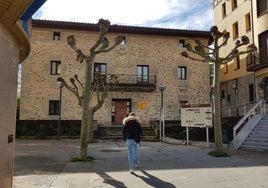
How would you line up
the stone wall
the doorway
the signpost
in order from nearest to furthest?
the stone wall → the signpost → the doorway

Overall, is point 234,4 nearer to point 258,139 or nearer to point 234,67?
point 234,67

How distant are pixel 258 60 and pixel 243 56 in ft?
11.8

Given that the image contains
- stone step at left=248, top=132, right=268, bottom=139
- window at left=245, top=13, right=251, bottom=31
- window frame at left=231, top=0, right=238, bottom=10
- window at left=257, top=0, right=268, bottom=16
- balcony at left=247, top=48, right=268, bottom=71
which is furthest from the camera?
window frame at left=231, top=0, right=238, bottom=10

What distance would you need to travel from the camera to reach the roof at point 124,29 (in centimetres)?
2659

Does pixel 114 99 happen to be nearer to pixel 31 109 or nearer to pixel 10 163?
A: pixel 31 109

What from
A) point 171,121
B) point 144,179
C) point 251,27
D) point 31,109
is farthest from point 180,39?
point 144,179

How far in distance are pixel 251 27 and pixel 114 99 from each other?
13.1 meters

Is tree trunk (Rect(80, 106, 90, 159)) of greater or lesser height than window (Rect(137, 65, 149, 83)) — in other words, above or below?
below

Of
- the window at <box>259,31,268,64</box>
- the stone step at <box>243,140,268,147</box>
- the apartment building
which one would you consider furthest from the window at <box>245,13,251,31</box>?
the stone step at <box>243,140,268,147</box>

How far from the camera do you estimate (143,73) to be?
28.2 meters

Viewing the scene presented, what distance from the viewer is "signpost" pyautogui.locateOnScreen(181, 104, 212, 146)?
15703 millimetres

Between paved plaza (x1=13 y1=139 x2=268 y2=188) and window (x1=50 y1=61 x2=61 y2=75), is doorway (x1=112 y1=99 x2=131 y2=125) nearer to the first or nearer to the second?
window (x1=50 y1=61 x2=61 y2=75)

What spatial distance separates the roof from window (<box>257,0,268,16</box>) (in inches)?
218

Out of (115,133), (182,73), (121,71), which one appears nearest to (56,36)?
(121,71)
